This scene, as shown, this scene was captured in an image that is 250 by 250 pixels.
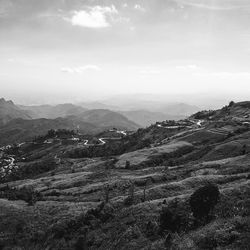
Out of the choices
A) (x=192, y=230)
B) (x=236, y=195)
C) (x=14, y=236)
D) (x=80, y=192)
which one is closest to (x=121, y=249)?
(x=192, y=230)

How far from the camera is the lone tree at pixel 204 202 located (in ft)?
141

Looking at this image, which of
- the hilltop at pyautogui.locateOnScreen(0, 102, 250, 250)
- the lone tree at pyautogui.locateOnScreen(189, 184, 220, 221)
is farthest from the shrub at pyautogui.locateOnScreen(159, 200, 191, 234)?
the lone tree at pyautogui.locateOnScreen(189, 184, 220, 221)

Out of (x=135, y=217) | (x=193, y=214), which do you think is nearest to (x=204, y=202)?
(x=193, y=214)

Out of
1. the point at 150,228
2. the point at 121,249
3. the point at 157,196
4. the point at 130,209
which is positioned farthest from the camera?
the point at 157,196

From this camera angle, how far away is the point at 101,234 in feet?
152

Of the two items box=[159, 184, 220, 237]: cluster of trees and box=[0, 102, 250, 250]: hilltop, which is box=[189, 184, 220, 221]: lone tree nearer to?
box=[159, 184, 220, 237]: cluster of trees

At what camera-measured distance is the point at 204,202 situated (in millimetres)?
43750

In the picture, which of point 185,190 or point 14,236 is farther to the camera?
point 185,190

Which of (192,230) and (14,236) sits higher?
(192,230)

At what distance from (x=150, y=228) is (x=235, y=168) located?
41278mm

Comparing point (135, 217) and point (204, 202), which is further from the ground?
point (204, 202)

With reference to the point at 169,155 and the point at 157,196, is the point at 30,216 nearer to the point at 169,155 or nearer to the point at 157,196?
the point at 157,196

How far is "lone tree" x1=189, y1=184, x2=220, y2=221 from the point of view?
1698 inches

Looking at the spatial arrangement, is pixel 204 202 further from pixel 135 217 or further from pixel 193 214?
pixel 135 217
